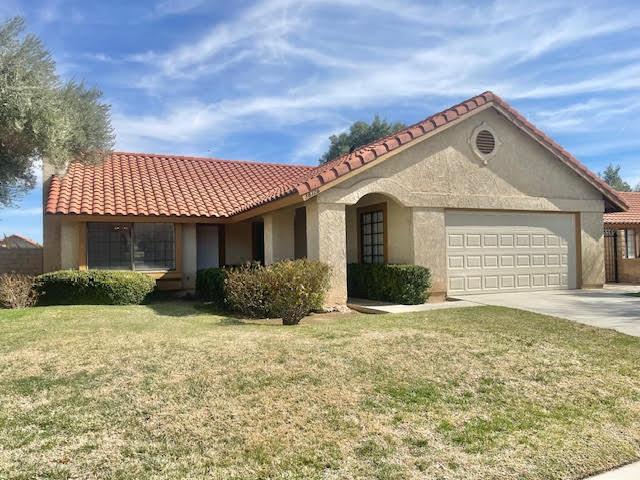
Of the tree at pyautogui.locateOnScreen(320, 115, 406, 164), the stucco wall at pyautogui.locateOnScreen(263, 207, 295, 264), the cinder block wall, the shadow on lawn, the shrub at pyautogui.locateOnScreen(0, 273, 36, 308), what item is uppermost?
the tree at pyautogui.locateOnScreen(320, 115, 406, 164)

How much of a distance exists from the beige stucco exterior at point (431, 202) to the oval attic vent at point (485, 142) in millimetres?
239

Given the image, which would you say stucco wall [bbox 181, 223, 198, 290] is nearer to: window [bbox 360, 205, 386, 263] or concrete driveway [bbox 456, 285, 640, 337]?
window [bbox 360, 205, 386, 263]

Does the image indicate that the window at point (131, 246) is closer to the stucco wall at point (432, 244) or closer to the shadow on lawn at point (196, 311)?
the shadow on lawn at point (196, 311)

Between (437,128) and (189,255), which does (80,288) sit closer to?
(189,255)

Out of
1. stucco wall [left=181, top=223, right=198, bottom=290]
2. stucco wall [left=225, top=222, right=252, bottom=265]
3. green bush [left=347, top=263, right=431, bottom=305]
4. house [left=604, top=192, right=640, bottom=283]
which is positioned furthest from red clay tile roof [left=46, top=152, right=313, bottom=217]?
house [left=604, top=192, right=640, bottom=283]

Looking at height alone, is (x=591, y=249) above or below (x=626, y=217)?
below

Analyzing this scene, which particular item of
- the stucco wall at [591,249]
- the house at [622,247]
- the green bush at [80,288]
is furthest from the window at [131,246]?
the house at [622,247]

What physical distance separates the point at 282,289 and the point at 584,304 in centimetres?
726

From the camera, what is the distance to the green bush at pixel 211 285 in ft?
44.3

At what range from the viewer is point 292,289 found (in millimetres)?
10094

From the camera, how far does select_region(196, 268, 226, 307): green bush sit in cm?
1350

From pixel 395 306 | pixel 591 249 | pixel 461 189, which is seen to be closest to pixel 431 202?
pixel 461 189

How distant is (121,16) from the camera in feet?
37.9

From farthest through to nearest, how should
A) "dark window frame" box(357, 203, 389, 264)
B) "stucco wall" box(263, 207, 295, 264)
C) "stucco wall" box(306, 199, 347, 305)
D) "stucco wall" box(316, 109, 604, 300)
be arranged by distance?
"stucco wall" box(263, 207, 295, 264), "dark window frame" box(357, 203, 389, 264), "stucco wall" box(316, 109, 604, 300), "stucco wall" box(306, 199, 347, 305)
